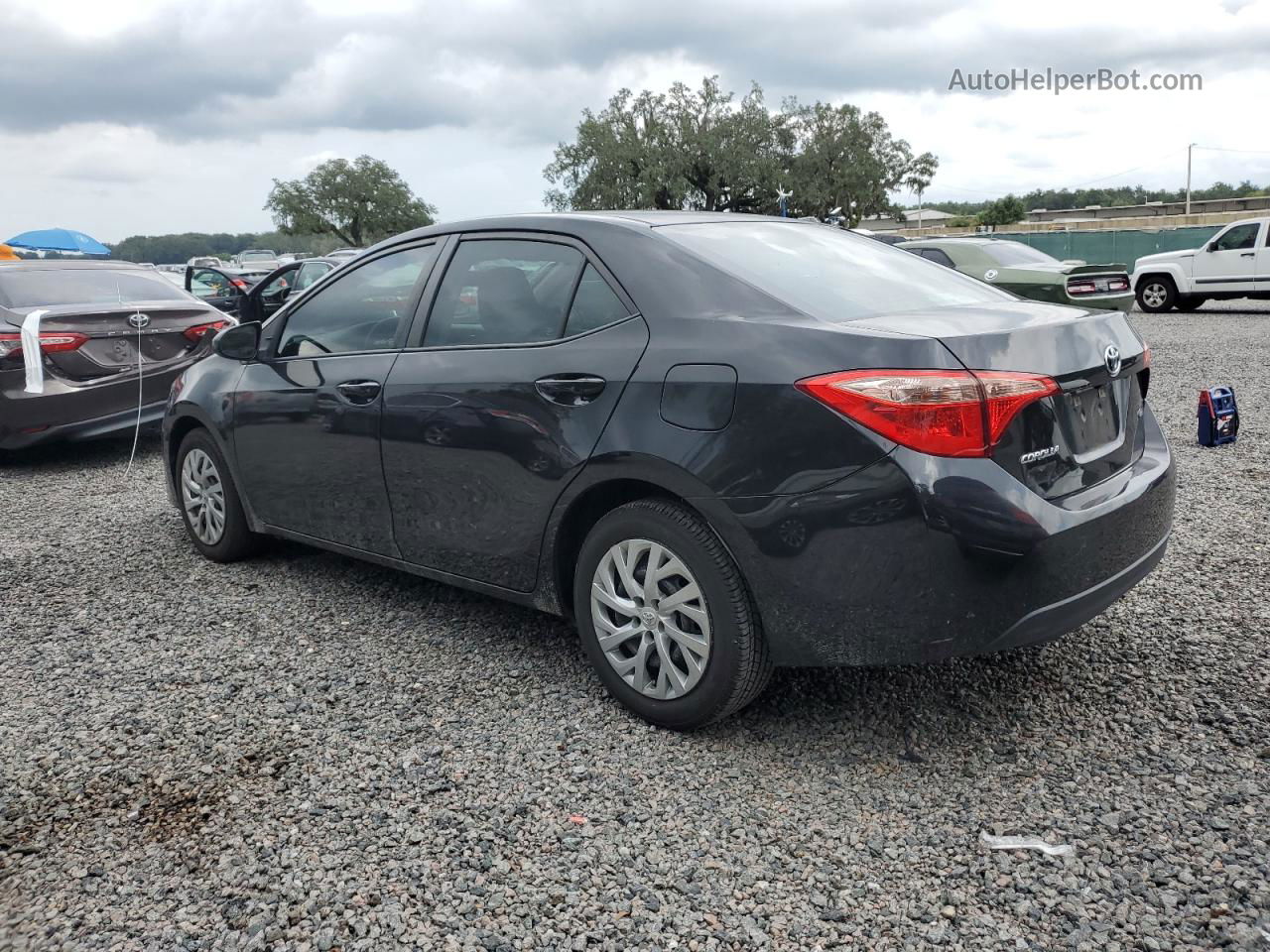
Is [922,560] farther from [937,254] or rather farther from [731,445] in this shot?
[937,254]

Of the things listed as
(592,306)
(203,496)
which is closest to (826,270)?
(592,306)

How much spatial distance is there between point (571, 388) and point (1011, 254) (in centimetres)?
1385

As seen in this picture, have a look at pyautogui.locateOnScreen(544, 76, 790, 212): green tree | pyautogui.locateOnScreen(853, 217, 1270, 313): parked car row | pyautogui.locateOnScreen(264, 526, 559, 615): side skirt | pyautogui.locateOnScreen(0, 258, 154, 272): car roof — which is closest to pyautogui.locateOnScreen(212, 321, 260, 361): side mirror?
pyautogui.locateOnScreen(264, 526, 559, 615): side skirt

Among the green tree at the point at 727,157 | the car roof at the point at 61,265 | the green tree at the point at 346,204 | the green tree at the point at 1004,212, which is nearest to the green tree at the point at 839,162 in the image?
the green tree at the point at 727,157

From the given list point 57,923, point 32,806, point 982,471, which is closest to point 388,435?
point 32,806

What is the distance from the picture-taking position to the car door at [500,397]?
3.30 metres

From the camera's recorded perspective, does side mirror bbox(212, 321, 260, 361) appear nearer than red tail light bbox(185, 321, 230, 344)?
Yes

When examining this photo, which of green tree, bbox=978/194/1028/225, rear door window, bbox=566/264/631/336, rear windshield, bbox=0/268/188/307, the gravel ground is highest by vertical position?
green tree, bbox=978/194/1028/225

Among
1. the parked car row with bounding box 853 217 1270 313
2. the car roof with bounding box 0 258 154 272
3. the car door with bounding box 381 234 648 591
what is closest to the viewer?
the car door with bounding box 381 234 648 591

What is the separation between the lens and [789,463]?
9.18 ft

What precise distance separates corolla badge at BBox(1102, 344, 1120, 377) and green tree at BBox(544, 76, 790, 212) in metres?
63.0

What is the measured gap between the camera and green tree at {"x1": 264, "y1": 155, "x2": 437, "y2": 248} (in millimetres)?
94688

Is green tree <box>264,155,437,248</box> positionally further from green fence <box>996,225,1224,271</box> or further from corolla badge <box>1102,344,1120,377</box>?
corolla badge <box>1102,344,1120,377</box>

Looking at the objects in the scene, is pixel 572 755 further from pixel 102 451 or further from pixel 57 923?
pixel 102 451
